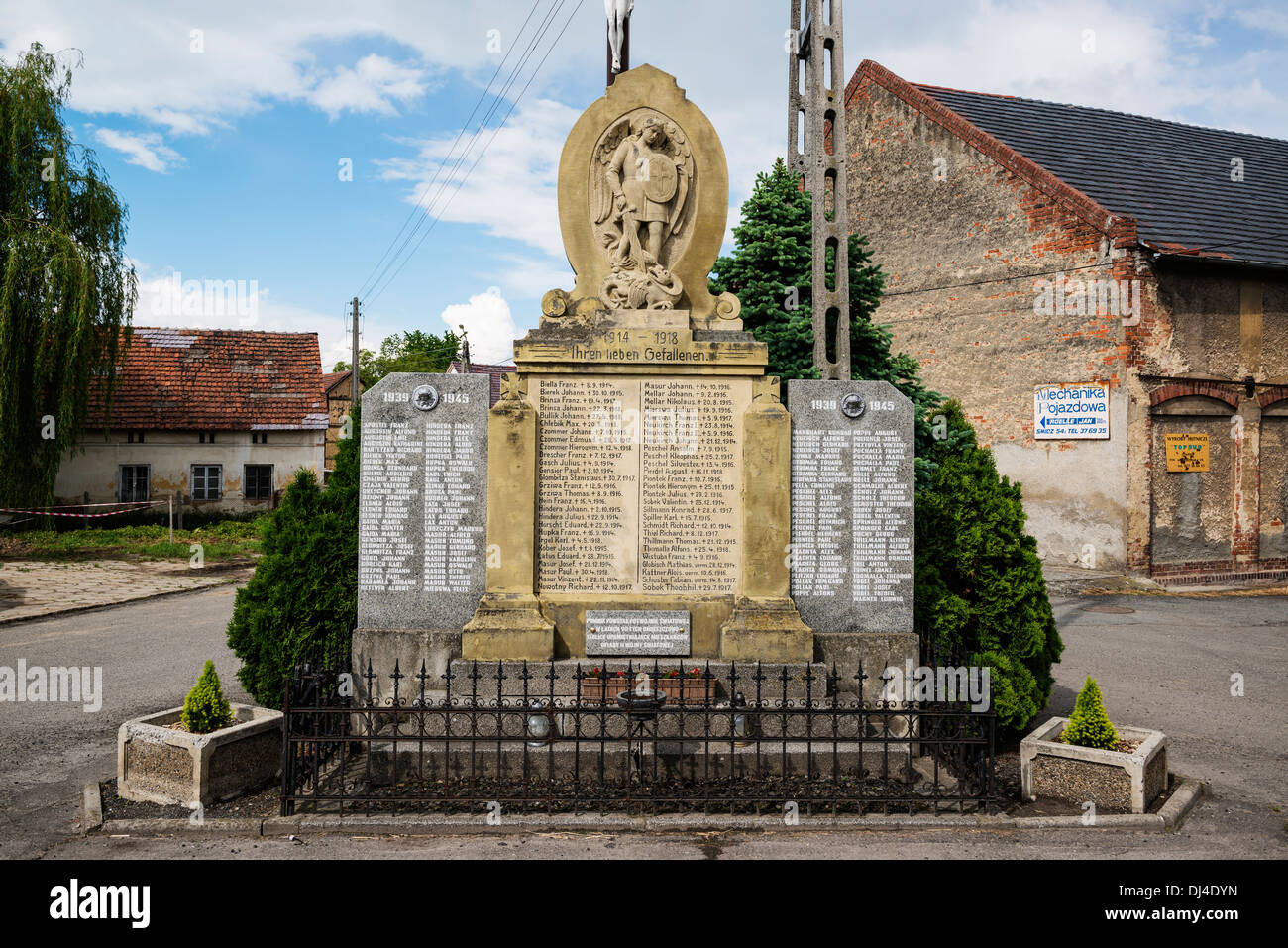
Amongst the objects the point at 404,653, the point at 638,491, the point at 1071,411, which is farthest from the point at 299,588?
the point at 1071,411

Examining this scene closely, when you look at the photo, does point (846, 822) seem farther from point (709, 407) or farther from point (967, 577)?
point (709, 407)

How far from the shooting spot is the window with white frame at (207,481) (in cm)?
2548

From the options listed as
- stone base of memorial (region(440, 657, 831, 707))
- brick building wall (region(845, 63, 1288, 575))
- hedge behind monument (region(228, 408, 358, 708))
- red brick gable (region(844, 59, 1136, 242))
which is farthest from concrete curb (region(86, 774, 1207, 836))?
red brick gable (region(844, 59, 1136, 242))

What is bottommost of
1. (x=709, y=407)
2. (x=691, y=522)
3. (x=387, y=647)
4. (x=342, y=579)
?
(x=387, y=647)

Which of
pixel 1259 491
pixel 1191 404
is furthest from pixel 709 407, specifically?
pixel 1259 491

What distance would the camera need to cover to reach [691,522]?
24.2ft

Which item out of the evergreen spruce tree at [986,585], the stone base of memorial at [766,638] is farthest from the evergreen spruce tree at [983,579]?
the stone base of memorial at [766,638]

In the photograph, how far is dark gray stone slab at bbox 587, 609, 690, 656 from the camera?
7.15m

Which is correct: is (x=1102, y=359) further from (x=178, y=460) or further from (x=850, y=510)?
(x=178, y=460)

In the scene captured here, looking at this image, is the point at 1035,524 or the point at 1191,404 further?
the point at 1035,524

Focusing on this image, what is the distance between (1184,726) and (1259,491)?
12.4 metres

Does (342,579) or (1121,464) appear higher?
(1121,464)

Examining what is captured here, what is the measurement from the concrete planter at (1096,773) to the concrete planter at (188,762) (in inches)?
208

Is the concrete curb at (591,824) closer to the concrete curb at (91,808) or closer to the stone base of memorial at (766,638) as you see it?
the concrete curb at (91,808)
